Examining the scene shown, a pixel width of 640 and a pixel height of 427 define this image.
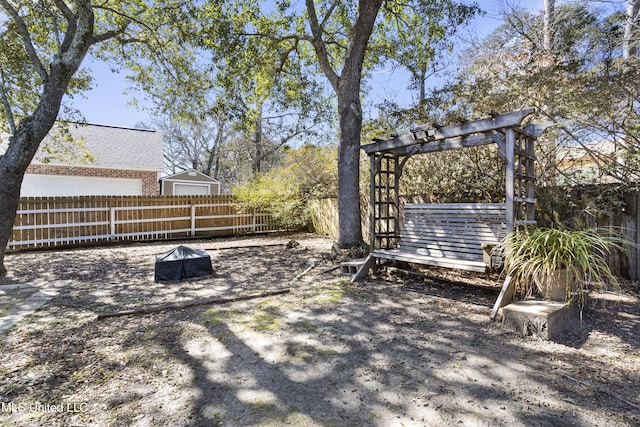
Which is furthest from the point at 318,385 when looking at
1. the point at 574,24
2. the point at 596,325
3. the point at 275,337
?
the point at 574,24

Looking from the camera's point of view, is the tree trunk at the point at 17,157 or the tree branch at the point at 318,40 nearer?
the tree trunk at the point at 17,157

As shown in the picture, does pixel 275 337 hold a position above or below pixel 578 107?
below

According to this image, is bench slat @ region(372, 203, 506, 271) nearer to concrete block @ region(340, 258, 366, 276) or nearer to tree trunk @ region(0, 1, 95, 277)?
concrete block @ region(340, 258, 366, 276)

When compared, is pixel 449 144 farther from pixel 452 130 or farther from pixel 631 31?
pixel 631 31

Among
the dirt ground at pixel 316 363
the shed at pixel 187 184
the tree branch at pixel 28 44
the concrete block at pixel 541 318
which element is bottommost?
the dirt ground at pixel 316 363

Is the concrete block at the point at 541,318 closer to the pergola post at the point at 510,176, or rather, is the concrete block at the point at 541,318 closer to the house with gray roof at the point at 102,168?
the pergola post at the point at 510,176

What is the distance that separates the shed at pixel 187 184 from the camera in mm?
16469

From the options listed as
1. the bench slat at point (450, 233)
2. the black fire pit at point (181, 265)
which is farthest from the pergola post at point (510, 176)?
the black fire pit at point (181, 265)

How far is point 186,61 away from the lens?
27.6 ft

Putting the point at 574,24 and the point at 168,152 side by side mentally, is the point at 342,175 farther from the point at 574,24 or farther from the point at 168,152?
the point at 168,152

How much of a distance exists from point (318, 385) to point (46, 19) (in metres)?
9.31

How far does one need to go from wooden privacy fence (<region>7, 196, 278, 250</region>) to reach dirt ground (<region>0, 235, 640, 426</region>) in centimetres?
524

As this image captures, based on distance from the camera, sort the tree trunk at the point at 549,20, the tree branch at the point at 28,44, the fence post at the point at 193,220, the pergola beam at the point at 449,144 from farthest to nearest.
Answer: the fence post at the point at 193,220
the tree trunk at the point at 549,20
the tree branch at the point at 28,44
the pergola beam at the point at 449,144

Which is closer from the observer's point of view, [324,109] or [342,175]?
[342,175]
